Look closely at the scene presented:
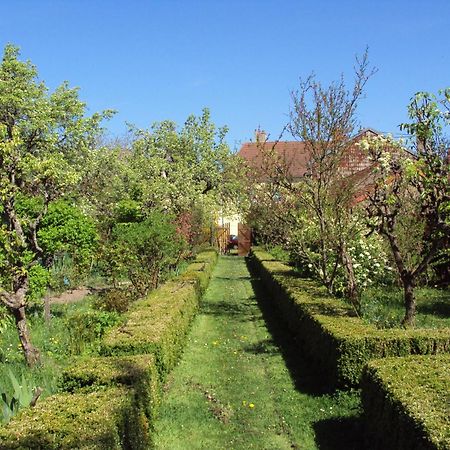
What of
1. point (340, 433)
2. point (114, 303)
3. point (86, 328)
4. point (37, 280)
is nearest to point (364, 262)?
point (114, 303)

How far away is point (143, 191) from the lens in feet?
63.3

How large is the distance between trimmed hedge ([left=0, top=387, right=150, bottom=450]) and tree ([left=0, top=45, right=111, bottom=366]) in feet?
10.6

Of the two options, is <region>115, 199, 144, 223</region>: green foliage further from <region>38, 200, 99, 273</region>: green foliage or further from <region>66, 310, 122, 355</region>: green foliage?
<region>66, 310, 122, 355</region>: green foliage

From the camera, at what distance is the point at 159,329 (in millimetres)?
7047

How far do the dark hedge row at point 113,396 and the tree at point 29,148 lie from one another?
1816mm

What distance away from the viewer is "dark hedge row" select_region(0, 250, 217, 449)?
363 cm

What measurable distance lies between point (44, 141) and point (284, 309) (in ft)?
35.2

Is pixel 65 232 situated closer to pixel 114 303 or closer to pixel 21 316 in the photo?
pixel 114 303

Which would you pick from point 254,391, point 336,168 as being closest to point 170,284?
point 336,168

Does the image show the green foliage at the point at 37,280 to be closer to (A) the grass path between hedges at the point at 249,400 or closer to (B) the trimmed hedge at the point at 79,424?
(A) the grass path between hedges at the point at 249,400

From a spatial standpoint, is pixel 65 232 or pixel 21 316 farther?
pixel 65 232

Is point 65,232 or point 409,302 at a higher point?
point 65,232

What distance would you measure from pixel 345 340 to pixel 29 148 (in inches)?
546

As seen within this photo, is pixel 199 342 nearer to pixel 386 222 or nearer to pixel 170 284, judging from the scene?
pixel 170 284
